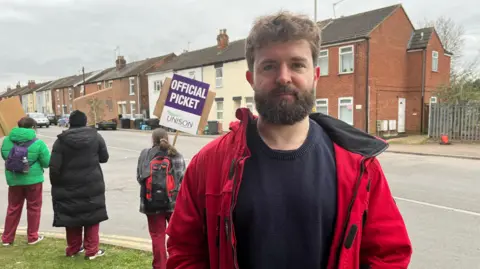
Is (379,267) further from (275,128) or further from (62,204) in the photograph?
(62,204)

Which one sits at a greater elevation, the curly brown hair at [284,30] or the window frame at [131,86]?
the window frame at [131,86]

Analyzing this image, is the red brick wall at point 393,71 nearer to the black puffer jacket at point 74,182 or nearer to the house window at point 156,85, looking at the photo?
the black puffer jacket at point 74,182

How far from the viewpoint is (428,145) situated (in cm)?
1775

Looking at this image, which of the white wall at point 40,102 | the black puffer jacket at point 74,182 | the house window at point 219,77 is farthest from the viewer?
the white wall at point 40,102

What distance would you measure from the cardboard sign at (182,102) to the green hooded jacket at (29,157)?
1.84 meters

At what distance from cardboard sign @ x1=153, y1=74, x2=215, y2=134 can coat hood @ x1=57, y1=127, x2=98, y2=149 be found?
0.87 meters

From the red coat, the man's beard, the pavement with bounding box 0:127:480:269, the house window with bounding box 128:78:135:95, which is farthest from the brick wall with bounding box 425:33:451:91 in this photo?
the house window with bounding box 128:78:135:95

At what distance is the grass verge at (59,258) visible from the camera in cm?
429

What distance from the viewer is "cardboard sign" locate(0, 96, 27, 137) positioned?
5.35 m

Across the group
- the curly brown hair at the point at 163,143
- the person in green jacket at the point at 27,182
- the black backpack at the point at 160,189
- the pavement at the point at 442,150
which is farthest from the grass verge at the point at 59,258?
the pavement at the point at 442,150

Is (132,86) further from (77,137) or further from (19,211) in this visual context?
(77,137)

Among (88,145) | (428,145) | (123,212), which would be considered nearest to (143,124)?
(428,145)

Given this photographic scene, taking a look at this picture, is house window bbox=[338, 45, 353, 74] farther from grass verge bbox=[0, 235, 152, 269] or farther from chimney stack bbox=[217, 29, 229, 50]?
grass verge bbox=[0, 235, 152, 269]

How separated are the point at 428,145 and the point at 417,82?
24.4ft
